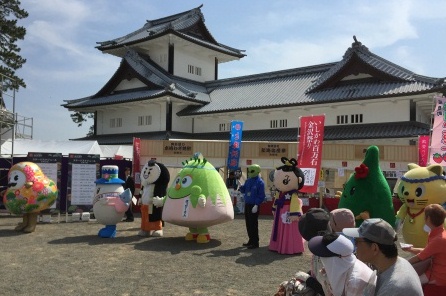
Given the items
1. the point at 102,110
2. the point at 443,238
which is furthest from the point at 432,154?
the point at 102,110

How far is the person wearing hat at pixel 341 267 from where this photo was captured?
2635 mm

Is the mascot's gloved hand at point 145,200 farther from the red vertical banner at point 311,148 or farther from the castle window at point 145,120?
the castle window at point 145,120

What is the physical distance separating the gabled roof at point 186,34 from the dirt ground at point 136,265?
1792cm

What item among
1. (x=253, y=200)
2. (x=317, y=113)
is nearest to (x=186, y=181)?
(x=253, y=200)

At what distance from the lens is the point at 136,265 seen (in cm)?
649

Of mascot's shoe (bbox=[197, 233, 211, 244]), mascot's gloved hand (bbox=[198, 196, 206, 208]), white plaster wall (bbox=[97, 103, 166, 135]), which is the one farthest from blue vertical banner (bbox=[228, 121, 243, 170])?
white plaster wall (bbox=[97, 103, 166, 135])

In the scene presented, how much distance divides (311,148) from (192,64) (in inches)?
614

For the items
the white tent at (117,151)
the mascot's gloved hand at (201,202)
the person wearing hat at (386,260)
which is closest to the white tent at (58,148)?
the white tent at (117,151)

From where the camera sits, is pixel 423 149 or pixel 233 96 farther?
pixel 233 96

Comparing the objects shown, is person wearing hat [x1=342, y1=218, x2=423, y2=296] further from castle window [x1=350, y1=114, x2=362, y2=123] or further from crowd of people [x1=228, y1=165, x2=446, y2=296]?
castle window [x1=350, y1=114, x2=362, y2=123]

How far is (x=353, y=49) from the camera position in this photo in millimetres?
19297

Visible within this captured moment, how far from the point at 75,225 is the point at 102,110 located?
1577 centimetres

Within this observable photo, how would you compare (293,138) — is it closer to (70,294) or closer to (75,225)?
(75,225)

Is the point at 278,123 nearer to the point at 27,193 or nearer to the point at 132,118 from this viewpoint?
the point at 132,118
